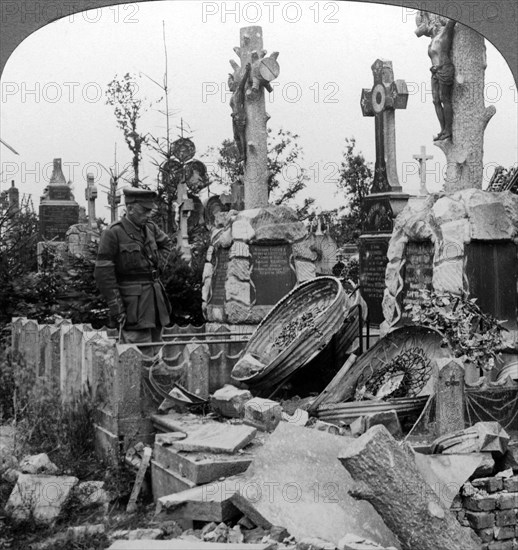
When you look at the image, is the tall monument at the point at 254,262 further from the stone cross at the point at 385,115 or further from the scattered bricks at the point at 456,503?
the scattered bricks at the point at 456,503

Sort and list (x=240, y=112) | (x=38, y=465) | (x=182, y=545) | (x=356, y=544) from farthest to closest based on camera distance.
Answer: (x=240, y=112)
(x=38, y=465)
(x=182, y=545)
(x=356, y=544)

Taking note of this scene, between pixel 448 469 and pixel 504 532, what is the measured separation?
0.54 meters

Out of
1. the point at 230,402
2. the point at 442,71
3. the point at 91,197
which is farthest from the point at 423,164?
the point at 230,402

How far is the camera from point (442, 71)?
10.5m

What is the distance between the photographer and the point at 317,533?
4.73 metres

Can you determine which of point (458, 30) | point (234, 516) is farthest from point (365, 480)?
point (458, 30)

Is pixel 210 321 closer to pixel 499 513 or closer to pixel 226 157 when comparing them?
pixel 499 513

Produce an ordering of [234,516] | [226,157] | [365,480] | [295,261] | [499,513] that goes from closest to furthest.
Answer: [365,480] < [234,516] < [499,513] < [295,261] < [226,157]

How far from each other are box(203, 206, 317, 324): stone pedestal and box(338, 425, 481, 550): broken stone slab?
28.0 ft

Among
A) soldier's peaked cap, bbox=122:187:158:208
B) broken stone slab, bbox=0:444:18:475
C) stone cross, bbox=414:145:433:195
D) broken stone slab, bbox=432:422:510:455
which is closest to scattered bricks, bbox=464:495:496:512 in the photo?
broken stone slab, bbox=432:422:510:455

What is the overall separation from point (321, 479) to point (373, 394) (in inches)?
89.6

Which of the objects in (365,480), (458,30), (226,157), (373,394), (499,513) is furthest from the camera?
(226,157)

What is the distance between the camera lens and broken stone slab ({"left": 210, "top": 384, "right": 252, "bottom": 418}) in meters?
6.88

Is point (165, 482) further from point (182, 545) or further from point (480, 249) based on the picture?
point (480, 249)
